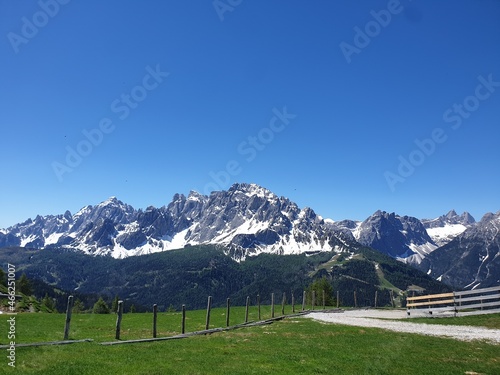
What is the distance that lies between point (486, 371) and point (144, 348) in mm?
18693

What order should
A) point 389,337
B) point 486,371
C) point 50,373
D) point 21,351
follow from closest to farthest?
point 50,373, point 486,371, point 21,351, point 389,337

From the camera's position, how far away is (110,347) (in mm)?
22922

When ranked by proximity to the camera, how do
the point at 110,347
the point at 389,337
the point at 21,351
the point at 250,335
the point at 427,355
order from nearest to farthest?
the point at 21,351, the point at 427,355, the point at 110,347, the point at 389,337, the point at 250,335

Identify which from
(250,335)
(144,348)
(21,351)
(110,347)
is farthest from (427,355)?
(21,351)

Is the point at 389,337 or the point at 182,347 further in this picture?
the point at 389,337

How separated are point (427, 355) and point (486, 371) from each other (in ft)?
14.9

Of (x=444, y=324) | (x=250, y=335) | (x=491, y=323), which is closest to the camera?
(x=250, y=335)

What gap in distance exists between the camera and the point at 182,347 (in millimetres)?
24219

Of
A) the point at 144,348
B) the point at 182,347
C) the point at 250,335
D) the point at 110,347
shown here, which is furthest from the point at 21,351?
the point at 250,335

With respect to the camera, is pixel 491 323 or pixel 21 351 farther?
pixel 491 323

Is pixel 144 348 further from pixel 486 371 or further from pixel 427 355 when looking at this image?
pixel 486 371

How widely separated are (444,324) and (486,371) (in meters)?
23.4

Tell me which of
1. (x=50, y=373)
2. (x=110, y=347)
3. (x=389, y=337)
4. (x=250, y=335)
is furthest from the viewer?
(x=250, y=335)

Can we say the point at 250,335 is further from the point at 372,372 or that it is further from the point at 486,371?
the point at 486,371
